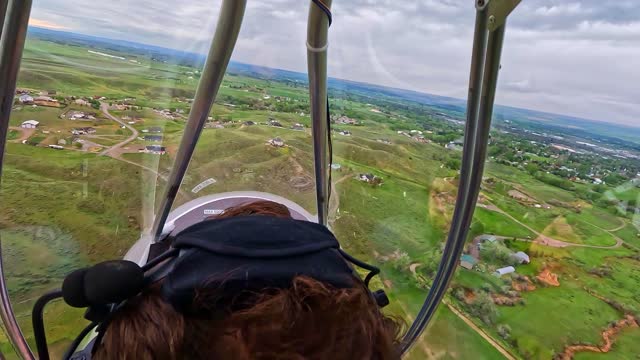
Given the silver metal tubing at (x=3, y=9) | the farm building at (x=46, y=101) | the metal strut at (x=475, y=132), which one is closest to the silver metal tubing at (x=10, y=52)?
Answer: the silver metal tubing at (x=3, y=9)

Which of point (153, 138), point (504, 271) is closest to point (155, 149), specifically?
point (153, 138)

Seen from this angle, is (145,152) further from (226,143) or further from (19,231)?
(19,231)

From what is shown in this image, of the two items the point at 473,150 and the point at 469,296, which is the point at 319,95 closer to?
the point at 473,150

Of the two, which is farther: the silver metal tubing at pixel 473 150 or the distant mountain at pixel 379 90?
the distant mountain at pixel 379 90

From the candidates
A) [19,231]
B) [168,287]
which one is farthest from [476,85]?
[19,231]

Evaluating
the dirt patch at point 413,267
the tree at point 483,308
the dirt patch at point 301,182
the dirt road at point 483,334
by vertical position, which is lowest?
the dirt road at point 483,334

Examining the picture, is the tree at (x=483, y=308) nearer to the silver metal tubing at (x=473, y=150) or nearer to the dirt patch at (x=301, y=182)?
the silver metal tubing at (x=473, y=150)

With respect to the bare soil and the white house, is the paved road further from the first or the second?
the bare soil
